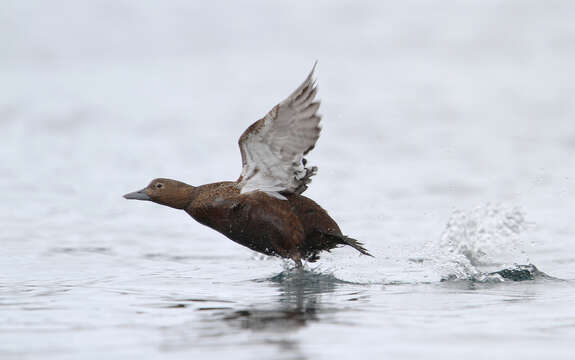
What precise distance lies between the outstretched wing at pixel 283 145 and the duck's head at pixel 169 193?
0.46 metres

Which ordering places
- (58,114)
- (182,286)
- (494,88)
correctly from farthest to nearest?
1. (494,88)
2. (58,114)
3. (182,286)

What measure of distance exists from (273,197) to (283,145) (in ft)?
1.53

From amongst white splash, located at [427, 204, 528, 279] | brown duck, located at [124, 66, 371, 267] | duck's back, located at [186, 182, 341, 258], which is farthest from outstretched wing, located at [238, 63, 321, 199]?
white splash, located at [427, 204, 528, 279]

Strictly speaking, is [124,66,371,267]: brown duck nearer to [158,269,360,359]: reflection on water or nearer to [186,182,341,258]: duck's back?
[186,182,341,258]: duck's back

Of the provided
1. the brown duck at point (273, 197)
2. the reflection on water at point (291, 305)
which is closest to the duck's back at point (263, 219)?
the brown duck at point (273, 197)

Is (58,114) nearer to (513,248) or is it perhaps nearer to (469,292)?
(513,248)

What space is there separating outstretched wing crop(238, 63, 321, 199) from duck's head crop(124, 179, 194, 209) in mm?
460

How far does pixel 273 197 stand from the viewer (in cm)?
808

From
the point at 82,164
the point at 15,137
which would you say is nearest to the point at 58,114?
the point at 15,137

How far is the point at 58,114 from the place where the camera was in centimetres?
2134

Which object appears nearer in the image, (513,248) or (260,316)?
(260,316)

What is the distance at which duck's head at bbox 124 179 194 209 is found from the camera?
27.1 feet

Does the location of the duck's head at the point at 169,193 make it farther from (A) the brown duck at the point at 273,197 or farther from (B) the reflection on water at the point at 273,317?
(B) the reflection on water at the point at 273,317

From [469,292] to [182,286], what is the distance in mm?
1957
